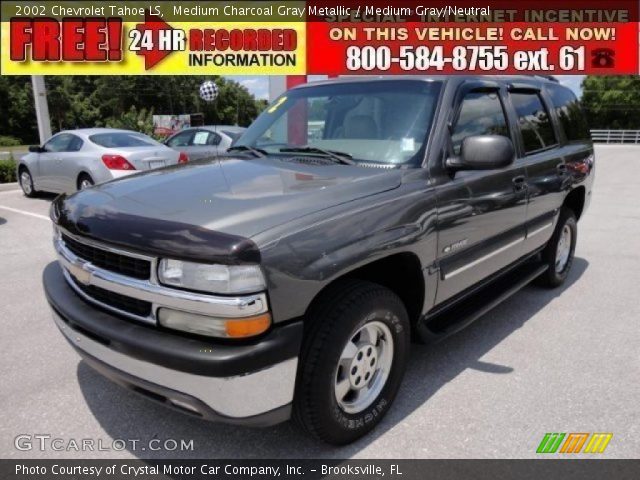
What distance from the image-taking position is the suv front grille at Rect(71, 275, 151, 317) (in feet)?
7.47

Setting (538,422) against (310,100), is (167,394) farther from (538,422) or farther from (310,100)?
(310,100)

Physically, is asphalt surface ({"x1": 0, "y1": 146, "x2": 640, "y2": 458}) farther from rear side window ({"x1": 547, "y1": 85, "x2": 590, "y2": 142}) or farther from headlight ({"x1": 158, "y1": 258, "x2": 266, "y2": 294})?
rear side window ({"x1": 547, "y1": 85, "x2": 590, "y2": 142})

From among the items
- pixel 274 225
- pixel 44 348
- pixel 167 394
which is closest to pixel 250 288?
pixel 274 225

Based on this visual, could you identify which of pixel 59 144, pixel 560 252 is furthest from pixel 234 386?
pixel 59 144

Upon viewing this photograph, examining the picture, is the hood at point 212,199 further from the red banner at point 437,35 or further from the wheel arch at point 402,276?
the red banner at point 437,35

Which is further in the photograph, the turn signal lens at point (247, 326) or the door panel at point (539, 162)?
the door panel at point (539, 162)

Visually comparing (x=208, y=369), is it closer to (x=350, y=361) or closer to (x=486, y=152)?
(x=350, y=361)

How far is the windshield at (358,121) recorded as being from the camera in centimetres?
312

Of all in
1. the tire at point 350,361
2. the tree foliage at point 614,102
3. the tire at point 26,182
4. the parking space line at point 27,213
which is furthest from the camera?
the tree foliage at point 614,102

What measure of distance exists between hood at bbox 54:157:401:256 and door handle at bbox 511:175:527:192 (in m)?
1.23

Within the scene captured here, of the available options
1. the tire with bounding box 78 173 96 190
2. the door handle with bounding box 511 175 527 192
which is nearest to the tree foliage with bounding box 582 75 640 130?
the tire with bounding box 78 173 96 190

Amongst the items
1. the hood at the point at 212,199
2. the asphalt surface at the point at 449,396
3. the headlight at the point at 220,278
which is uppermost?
the hood at the point at 212,199

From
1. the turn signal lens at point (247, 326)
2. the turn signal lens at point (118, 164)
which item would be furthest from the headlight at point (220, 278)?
the turn signal lens at point (118, 164)

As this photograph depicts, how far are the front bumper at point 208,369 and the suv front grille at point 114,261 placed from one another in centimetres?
23
